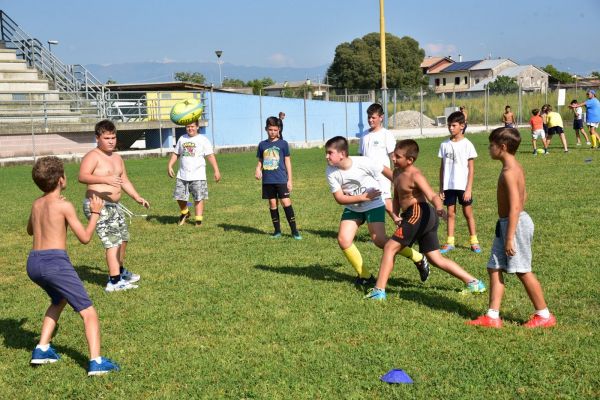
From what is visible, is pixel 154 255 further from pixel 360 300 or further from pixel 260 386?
pixel 260 386

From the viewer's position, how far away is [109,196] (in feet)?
24.1

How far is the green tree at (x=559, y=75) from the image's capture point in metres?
102

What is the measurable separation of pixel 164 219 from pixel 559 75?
103 metres

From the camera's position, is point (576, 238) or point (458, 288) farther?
point (576, 238)

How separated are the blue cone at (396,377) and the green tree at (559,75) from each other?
10445cm

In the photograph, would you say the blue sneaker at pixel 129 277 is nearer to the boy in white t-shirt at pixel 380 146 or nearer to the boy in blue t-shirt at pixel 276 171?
the boy in blue t-shirt at pixel 276 171

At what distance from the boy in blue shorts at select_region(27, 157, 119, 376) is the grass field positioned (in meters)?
0.33

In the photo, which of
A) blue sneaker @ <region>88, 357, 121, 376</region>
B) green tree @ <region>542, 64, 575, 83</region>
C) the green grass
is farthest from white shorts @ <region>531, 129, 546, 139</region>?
green tree @ <region>542, 64, 575, 83</region>

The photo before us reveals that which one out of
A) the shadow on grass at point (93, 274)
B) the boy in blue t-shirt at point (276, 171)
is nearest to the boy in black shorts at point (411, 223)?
the shadow on grass at point (93, 274)

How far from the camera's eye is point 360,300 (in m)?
6.52

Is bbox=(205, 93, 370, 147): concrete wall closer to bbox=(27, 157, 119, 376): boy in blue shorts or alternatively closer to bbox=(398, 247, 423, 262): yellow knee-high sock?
bbox=(398, 247, 423, 262): yellow knee-high sock

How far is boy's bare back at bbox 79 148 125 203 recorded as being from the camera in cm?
701

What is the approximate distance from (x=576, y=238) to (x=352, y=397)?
5.68m

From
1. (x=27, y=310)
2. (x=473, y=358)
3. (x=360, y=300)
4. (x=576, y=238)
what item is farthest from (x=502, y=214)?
(x=27, y=310)
